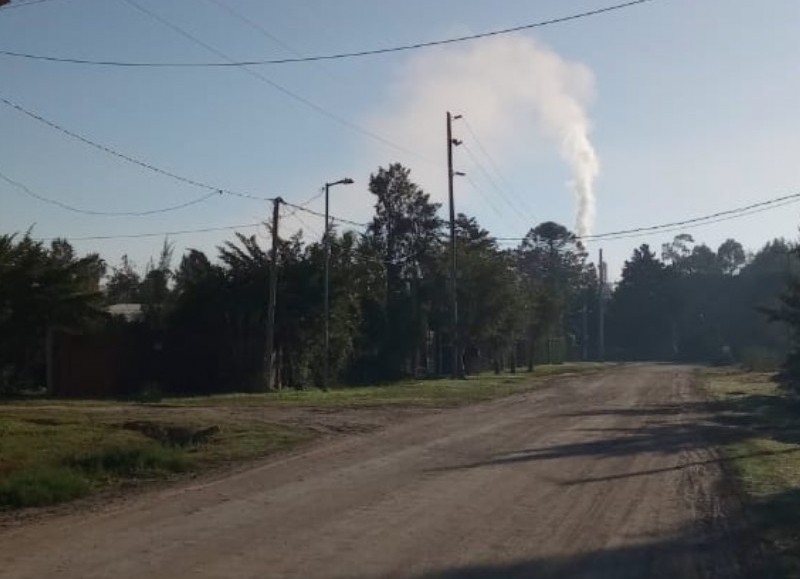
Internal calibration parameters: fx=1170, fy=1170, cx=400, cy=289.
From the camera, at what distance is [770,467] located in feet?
63.4

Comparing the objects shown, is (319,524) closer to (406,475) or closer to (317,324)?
(406,475)

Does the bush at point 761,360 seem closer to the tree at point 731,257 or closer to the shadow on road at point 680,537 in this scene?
the shadow on road at point 680,537

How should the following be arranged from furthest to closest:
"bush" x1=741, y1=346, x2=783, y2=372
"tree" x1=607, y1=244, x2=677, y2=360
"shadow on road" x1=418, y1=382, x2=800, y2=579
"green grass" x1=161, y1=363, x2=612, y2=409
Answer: "tree" x1=607, y1=244, x2=677, y2=360
"bush" x1=741, y1=346, x2=783, y2=372
"green grass" x1=161, y1=363, x2=612, y2=409
"shadow on road" x1=418, y1=382, x2=800, y2=579

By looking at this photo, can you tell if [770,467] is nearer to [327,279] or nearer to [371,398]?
[371,398]

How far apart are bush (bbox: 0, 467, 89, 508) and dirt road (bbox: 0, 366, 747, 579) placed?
120 centimetres

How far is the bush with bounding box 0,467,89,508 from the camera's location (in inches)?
589

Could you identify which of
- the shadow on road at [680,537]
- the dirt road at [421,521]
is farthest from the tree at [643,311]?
the dirt road at [421,521]

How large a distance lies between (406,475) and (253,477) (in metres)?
2.30

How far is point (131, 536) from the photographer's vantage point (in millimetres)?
11875

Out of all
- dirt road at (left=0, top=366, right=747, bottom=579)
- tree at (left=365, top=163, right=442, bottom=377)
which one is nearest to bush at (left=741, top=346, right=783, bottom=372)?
tree at (left=365, top=163, right=442, bottom=377)

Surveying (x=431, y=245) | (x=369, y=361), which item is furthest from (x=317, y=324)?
(x=431, y=245)

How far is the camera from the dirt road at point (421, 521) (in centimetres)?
1043

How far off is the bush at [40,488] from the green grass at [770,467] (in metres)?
8.73

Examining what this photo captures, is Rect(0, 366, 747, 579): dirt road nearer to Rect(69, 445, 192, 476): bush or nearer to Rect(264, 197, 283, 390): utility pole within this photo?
Rect(69, 445, 192, 476): bush
